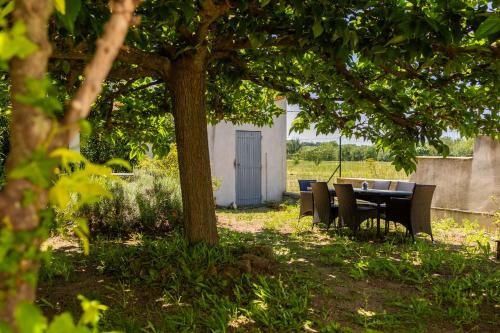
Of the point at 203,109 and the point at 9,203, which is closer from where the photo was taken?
the point at 9,203

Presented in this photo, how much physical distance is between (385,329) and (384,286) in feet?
3.60

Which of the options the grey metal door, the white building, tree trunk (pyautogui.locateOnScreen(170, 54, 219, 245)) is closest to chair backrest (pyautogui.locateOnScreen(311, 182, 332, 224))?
tree trunk (pyautogui.locateOnScreen(170, 54, 219, 245))

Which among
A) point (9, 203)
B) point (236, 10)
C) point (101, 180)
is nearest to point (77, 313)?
point (236, 10)

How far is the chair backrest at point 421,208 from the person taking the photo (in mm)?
6863

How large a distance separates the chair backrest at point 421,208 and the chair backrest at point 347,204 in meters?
0.95

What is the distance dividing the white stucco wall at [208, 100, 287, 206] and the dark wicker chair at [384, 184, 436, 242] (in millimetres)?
5438

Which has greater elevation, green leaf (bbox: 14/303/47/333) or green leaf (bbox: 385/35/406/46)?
green leaf (bbox: 385/35/406/46)

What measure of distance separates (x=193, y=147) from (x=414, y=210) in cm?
426

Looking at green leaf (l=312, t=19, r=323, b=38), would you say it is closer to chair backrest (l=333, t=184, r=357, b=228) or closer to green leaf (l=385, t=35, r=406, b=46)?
green leaf (l=385, t=35, r=406, b=46)

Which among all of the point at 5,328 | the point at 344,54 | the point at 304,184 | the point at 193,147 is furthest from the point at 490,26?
the point at 304,184

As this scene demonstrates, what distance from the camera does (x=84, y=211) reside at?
6.82 meters

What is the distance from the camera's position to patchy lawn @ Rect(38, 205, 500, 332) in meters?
3.25

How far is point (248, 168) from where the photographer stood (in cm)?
1242

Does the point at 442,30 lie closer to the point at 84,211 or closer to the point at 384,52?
the point at 384,52
